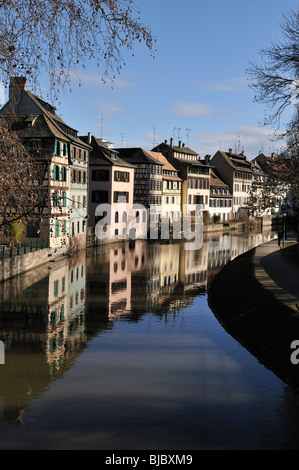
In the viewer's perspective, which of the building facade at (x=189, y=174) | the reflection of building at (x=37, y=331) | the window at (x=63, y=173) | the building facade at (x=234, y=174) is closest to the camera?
the reflection of building at (x=37, y=331)

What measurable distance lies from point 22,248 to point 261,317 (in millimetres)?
17279

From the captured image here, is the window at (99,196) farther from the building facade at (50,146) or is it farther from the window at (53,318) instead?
the window at (53,318)

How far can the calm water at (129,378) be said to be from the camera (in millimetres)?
11055

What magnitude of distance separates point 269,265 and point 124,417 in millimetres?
19595

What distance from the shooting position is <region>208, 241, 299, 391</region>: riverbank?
15812 millimetres

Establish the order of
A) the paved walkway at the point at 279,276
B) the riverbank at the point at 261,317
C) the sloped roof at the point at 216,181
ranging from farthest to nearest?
1. the sloped roof at the point at 216,181
2. the paved walkway at the point at 279,276
3. the riverbank at the point at 261,317

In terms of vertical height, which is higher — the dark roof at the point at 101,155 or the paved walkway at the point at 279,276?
the dark roof at the point at 101,155

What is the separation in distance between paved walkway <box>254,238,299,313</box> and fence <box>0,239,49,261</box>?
13.4 meters

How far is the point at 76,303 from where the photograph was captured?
2470cm

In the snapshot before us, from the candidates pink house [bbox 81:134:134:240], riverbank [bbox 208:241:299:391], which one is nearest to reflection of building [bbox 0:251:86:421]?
riverbank [bbox 208:241:299:391]

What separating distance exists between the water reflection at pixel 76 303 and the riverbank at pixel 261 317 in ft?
5.47

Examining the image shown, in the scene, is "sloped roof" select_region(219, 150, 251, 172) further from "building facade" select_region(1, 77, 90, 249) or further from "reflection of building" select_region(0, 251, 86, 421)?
"reflection of building" select_region(0, 251, 86, 421)

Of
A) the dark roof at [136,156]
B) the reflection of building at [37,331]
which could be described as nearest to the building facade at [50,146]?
the reflection of building at [37,331]
